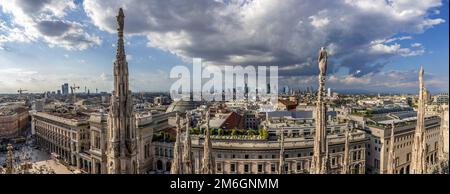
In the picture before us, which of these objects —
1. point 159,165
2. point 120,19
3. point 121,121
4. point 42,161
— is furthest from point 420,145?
point 42,161

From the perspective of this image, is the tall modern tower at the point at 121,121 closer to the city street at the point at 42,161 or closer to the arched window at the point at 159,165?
the arched window at the point at 159,165

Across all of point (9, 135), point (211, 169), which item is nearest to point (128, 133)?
point (211, 169)

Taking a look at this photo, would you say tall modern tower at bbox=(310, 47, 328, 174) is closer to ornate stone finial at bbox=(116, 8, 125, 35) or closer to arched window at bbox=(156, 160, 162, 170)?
ornate stone finial at bbox=(116, 8, 125, 35)

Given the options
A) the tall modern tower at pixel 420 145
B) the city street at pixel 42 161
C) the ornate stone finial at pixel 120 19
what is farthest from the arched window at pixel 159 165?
the ornate stone finial at pixel 120 19

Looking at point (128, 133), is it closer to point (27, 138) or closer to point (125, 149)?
point (125, 149)

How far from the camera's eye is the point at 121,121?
7.68 feet

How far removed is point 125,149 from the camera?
7.78ft

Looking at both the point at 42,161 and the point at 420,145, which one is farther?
the point at 42,161

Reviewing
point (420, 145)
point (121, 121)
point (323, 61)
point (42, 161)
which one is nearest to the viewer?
point (121, 121)

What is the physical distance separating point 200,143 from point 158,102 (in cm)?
2336

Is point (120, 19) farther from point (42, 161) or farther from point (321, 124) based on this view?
point (42, 161)

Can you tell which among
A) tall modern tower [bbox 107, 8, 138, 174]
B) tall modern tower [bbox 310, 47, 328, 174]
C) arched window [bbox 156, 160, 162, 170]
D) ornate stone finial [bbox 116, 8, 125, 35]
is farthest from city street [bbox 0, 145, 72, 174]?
tall modern tower [bbox 310, 47, 328, 174]

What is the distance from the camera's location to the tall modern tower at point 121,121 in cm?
234
